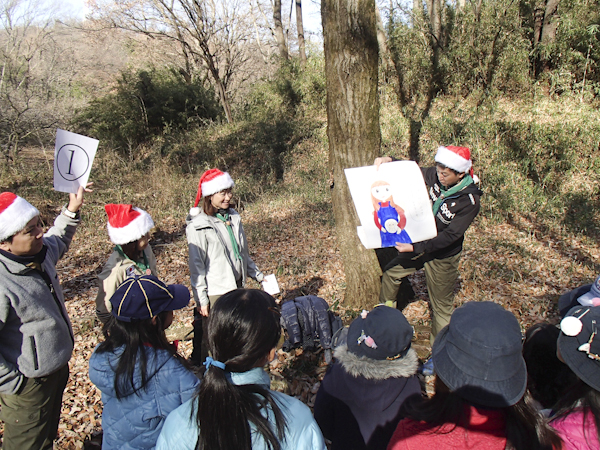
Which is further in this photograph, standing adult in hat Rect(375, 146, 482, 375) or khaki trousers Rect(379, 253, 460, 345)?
khaki trousers Rect(379, 253, 460, 345)

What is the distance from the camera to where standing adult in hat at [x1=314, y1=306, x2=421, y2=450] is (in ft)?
6.05

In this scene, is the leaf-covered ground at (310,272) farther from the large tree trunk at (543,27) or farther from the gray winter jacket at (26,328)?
the large tree trunk at (543,27)

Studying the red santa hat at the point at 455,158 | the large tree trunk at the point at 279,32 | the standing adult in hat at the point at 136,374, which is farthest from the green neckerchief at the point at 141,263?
the large tree trunk at the point at 279,32

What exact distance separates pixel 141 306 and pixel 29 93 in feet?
46.3

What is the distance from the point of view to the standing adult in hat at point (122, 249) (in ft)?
9.34

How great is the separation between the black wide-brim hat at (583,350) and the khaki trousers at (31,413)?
2968 millimetres

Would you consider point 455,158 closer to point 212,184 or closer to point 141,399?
point 212,184

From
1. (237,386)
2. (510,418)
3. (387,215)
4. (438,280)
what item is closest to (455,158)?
(387,215)

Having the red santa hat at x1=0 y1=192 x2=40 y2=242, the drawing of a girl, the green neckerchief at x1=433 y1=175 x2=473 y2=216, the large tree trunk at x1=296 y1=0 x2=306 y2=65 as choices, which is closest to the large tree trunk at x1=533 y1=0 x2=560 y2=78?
the large tree trunk at x1=296 y1=0 x2=306 y2=65

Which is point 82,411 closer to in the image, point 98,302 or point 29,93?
point 98,302

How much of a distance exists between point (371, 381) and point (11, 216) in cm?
228

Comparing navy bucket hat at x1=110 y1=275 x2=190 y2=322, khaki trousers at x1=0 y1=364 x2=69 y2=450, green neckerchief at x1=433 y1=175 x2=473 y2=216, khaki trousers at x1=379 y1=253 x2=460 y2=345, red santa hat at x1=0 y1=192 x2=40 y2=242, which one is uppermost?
red santa hat at x1=0 y1=192 x2=40 y2=242

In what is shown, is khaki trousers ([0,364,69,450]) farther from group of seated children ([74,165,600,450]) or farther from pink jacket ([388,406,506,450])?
pink jacket ([388,406,506,450])

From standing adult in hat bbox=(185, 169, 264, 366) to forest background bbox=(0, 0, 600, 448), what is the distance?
1169 millimetres
